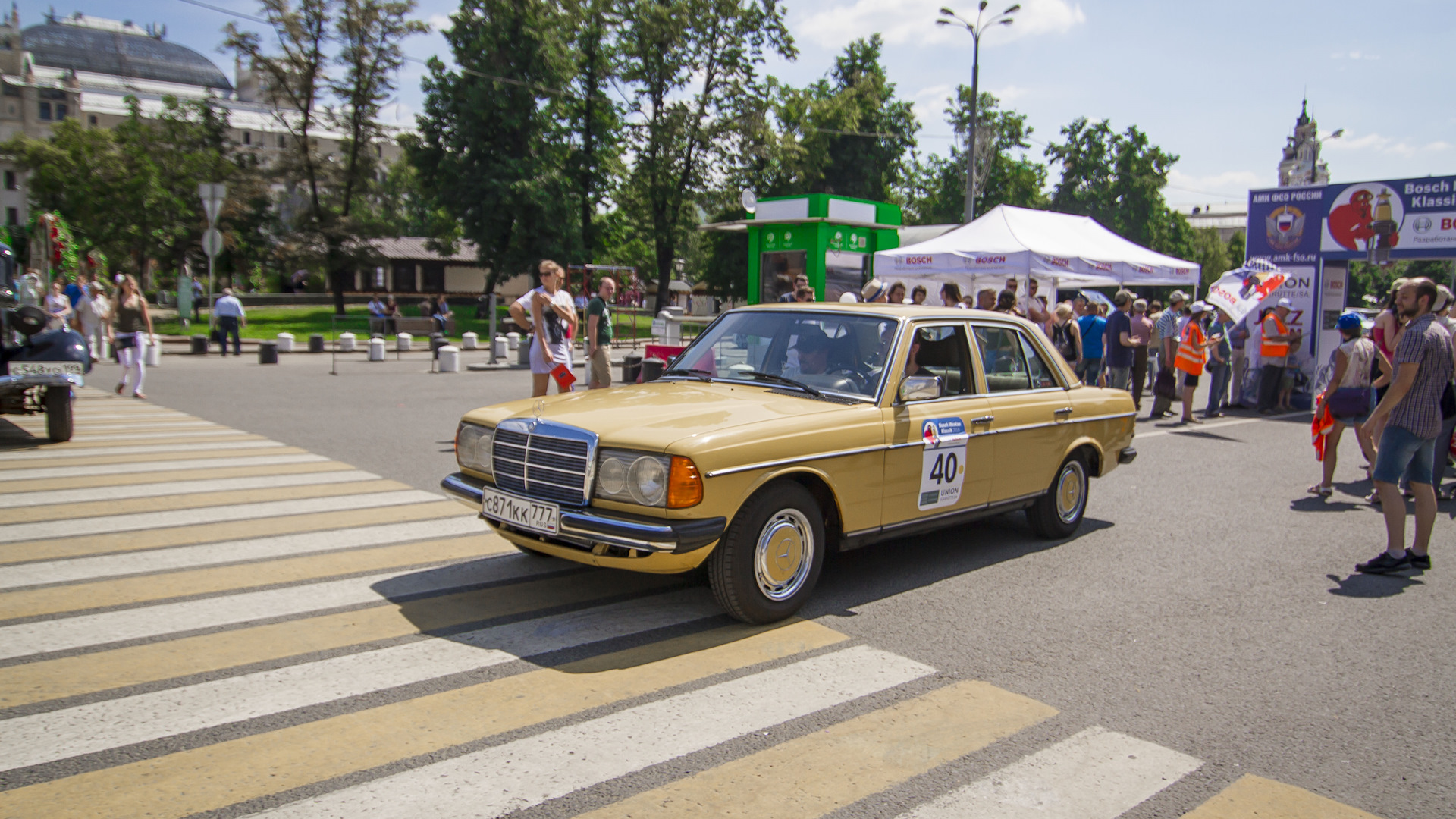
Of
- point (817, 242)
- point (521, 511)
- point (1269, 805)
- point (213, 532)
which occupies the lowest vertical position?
point (1269, 805)

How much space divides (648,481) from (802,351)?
5.62 ft

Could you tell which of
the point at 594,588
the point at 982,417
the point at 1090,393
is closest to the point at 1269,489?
the point at 1090,393

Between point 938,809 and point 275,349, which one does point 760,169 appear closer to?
point 275,349

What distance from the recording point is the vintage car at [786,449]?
4371 mm

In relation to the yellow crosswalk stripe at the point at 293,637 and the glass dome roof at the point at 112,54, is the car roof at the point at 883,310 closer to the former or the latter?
the yellow crosswalk stripe at the point at 293,637

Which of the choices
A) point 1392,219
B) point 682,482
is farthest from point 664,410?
point 1392,219

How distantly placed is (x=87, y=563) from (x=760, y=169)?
43.8m

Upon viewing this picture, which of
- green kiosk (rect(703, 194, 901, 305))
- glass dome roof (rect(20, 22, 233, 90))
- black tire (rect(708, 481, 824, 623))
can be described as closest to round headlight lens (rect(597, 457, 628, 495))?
black tire (rect(708, 481, 824, 623))

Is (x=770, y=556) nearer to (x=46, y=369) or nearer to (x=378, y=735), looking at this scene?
(x=378, y=735)

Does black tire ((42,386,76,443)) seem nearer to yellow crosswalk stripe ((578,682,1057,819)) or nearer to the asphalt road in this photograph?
the asphalt road

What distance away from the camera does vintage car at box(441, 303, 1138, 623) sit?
14.3ft

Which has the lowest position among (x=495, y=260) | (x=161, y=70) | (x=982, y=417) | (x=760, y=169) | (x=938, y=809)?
(x=938, y=809)

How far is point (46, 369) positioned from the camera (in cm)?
933

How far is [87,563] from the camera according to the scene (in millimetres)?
5559
